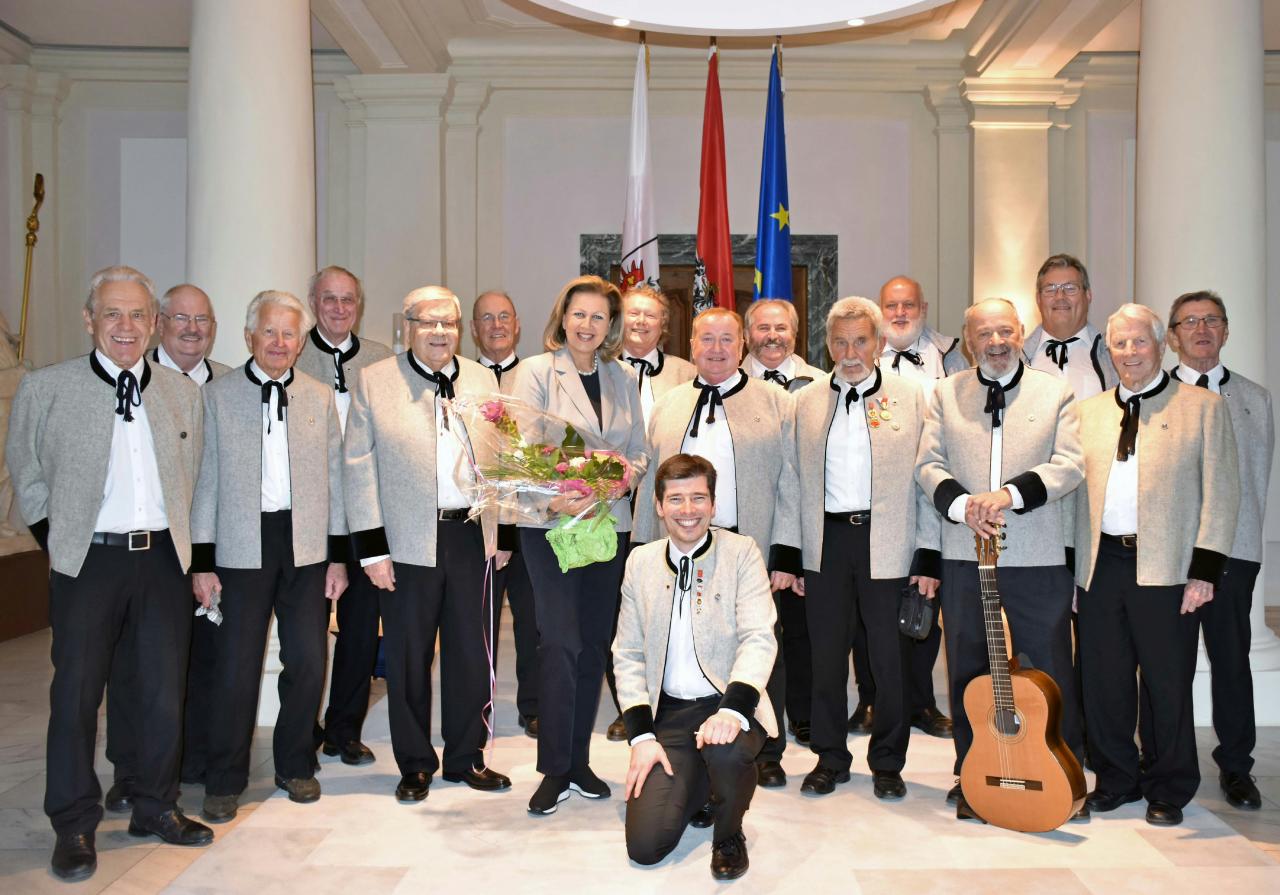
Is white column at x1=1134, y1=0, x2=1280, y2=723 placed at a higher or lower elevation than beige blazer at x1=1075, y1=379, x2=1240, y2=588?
higher

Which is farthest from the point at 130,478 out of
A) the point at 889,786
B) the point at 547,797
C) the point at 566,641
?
the point at 889,786

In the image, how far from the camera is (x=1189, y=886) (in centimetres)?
327

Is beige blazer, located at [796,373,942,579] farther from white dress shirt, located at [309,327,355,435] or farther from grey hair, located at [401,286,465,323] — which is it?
white dress shirt, located at [309,327,355,435]

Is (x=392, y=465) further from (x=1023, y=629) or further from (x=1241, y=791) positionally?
(x=1241, y=791)

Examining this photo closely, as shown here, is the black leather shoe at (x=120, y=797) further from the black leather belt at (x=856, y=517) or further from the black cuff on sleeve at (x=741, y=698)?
the black leather belt at (x=856, y=517)

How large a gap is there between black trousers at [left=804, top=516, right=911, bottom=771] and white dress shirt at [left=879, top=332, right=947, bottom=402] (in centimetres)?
131

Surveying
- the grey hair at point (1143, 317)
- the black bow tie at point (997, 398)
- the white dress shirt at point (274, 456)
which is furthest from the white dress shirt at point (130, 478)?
the grey hair at point (1143, 317)

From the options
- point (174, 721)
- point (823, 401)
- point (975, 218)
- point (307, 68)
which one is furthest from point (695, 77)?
point (174, 721)

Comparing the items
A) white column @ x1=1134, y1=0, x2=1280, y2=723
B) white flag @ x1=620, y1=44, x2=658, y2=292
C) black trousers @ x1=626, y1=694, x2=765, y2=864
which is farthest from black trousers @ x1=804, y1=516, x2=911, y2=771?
white flag @ x1=620, y1=44, x2=658, y2=292

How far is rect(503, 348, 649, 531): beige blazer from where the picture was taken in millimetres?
3930

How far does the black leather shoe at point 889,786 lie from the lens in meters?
4.03

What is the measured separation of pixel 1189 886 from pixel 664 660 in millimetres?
1631

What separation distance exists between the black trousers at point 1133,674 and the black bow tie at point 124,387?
3151 mm

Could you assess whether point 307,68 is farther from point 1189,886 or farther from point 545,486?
point 1189,886
